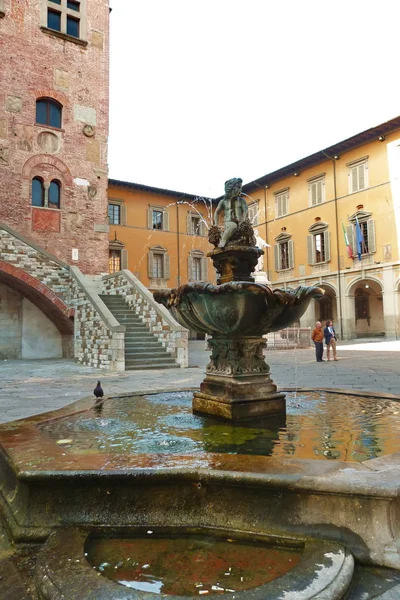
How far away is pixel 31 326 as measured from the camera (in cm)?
1725

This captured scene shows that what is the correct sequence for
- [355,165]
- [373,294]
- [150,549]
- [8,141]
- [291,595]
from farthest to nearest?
[373,294] < [355,165] < [8,141] < [150,549] < [291,595]

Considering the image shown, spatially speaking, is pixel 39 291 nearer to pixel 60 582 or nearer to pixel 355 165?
pixel 60 582

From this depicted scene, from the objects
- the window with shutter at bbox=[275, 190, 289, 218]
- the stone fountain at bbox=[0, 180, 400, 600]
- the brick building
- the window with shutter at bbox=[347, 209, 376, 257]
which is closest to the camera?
the stone fountain at bbox=[0, 180, 400, 600]

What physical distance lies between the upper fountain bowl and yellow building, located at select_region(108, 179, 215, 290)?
2970cm

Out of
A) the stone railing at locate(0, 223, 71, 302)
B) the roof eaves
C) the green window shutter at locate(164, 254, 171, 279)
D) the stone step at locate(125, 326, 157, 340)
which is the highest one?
the roof eaves

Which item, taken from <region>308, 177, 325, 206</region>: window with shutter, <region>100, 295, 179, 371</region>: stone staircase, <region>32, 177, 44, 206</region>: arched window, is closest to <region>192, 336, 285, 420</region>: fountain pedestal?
<region>100, 295, 179, 371</region>: stone staircase

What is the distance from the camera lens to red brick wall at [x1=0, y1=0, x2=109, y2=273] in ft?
56.6

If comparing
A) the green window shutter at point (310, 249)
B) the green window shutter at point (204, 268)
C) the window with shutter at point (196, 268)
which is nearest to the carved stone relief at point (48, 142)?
the green window shutter at point (310, 249)

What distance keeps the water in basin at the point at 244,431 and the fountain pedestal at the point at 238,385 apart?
107 mm

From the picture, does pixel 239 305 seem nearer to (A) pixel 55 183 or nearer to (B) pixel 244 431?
(B) pixel 244 431

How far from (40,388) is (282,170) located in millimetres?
28091

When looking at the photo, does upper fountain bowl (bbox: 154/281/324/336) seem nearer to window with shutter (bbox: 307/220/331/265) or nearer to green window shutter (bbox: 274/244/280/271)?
window with shutter (bbox: 307/220/331/265)

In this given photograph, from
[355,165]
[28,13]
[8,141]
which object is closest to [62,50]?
[28,13]

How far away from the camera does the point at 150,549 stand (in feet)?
6.71
